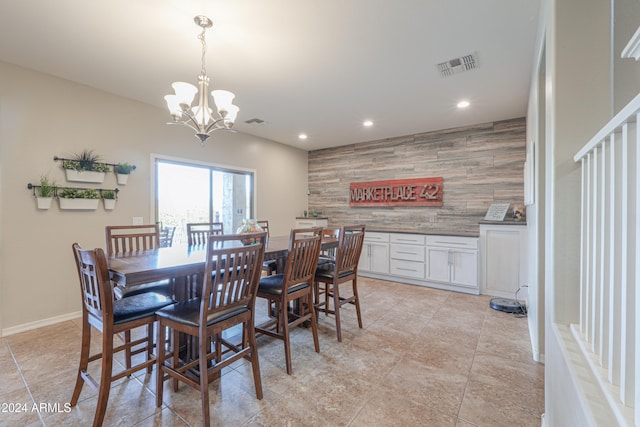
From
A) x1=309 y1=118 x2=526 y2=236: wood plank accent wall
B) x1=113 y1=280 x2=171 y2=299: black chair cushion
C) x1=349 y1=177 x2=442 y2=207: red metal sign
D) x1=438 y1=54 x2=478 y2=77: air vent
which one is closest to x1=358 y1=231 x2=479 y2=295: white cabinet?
x1=309 y1=118 x2=526 y2=236: wood plank accent wall

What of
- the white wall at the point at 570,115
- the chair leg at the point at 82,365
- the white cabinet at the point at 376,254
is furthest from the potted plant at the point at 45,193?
the white wall at the point at 570,115

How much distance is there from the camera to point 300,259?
219 cm

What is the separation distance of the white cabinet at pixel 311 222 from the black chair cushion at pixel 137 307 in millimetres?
4167

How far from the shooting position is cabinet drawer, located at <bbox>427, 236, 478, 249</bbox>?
4.12 meters

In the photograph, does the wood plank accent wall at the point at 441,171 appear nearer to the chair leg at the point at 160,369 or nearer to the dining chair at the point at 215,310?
the dining chair at the point at 215,310

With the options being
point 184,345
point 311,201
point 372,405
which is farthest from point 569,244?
point 311,201

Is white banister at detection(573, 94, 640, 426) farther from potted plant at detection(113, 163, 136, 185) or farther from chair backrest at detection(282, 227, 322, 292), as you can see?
potted plant at detection(113, 163, 136, 185)

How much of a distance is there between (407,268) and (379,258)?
51 centimetres

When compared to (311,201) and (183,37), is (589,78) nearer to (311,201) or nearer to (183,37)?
(183,37)

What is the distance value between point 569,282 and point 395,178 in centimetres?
428

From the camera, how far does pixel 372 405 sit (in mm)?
1770

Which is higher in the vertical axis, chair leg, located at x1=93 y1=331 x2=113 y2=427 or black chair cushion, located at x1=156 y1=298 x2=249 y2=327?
black chair cushion, located at x1=156 y1=298 x2=249 y2=327

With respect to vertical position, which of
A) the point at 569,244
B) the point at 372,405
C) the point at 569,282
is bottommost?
the point at 372,405

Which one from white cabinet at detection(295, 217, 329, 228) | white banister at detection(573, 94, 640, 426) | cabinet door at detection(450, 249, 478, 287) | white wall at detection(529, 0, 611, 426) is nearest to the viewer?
white banister at detection(573, 94, 640, 426)
